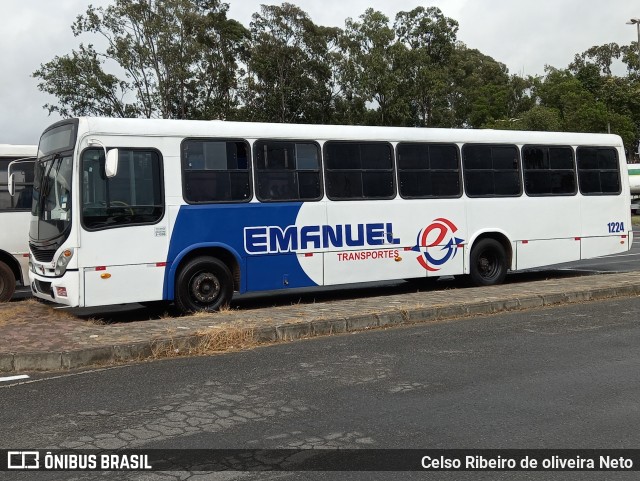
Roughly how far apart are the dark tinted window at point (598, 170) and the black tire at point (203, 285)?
8106 mm

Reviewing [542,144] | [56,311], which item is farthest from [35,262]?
[542,144]

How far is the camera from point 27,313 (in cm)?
1055

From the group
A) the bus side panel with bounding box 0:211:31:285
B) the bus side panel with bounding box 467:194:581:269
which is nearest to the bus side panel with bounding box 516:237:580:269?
the bus side panel with bounding box 467:194:581:269

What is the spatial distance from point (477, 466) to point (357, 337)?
451 centimetres

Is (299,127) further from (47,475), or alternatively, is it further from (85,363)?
(47,475)

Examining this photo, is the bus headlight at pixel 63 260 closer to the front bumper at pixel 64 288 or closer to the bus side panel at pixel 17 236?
the front bumper at pixel 64 288

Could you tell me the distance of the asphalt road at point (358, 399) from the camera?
5.02m

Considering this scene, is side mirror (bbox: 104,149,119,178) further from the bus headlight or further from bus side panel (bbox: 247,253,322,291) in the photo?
bus side panel (bbox: 247,253,322,291)

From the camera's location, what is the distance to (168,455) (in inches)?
187

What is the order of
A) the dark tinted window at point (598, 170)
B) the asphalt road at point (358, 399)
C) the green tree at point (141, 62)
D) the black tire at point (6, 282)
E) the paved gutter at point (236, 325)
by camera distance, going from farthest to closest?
the green tree at point (141, 62), the dark tinted window at point (598, 170), the black tire at point (6, 282), the paved gutter at point (236, 325), the asphalt road at point (358, 399)

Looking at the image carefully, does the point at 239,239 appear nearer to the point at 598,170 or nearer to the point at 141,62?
the point at 598,170

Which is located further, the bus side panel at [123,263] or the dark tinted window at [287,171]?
the dark tinted window at [287,171]

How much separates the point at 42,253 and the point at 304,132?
4.56m

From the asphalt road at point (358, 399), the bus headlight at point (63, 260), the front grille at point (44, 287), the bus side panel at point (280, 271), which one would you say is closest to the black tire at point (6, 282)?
the front grille at point (44, 287)
